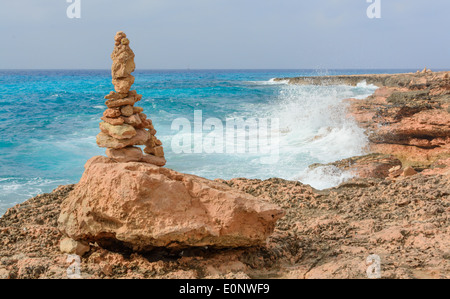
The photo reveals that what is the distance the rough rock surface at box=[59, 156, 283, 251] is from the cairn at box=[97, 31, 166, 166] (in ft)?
2.68

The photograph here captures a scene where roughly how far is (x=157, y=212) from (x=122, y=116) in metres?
1.61

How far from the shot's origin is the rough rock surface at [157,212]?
3.21 metres

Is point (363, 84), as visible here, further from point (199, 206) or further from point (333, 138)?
point (199, 206)

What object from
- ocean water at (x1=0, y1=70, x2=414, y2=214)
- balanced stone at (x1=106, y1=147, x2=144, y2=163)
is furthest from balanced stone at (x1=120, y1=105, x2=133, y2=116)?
ocean water at (x1=0, y1=70, x2=414, y2=214)

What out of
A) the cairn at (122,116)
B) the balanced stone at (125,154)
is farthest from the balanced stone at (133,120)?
the balanced stone at (125,154)

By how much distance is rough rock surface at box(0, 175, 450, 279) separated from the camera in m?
3.28

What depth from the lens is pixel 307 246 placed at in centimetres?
403

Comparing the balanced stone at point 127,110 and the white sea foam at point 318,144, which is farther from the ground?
the balanced stone at point 127,110

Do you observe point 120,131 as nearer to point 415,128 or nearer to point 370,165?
point 370,165

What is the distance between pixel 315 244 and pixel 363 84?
39809 millimetres
